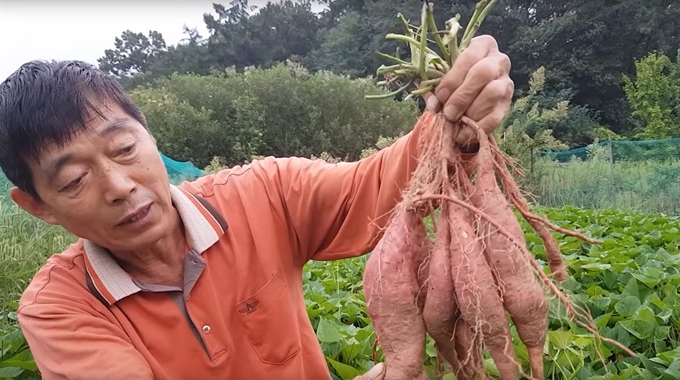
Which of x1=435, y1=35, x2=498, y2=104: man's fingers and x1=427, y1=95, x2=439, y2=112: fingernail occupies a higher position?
x1=435, y1=35, x2=498, y2=104: man's fingers

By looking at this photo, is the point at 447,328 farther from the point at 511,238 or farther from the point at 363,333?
the point at 363,333

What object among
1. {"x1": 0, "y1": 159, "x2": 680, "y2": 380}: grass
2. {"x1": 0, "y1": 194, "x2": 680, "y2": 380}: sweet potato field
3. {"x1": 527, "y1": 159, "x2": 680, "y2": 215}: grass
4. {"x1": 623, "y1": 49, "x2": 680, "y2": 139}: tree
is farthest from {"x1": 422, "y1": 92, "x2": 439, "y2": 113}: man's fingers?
{"x1": 623, "y1": 49, "x2": 680, "y2": 139}: tree

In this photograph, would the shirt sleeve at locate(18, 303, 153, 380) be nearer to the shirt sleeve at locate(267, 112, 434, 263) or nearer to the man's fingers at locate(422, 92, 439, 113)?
the shirt sleeve at locate(267, 112, 434, 263)

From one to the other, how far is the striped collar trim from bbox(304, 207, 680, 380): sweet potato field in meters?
0.56

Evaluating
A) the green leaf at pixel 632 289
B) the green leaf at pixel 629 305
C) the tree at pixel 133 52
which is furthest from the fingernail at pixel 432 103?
the tree at pixel 133 52

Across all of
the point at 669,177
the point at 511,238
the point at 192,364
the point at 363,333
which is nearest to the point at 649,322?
the point at 363,333

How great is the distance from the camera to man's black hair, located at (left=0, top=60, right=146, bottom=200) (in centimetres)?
137

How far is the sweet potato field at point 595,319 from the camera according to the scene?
186cm

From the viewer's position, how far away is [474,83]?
1.18m

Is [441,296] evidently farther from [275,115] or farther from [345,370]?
[275,115]

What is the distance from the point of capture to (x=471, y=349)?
3.93ft

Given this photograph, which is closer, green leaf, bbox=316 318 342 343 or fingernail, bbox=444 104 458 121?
fingernail, bbox=444 104 458 121

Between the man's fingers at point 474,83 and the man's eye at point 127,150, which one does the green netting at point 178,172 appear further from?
the man's fingers at point 474,83

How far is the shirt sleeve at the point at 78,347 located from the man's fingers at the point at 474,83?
923 mm
